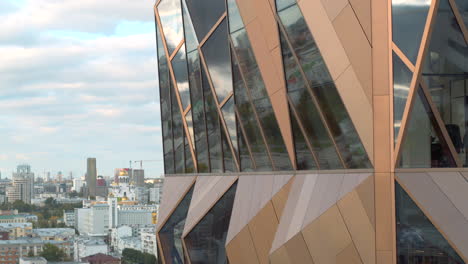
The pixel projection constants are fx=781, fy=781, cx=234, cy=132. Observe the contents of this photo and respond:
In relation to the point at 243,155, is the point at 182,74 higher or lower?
higher

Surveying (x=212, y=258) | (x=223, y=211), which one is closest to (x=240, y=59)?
(x=223, y=211)

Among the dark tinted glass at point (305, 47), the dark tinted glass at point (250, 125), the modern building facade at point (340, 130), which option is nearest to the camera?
the modern building facade at point (340, 130)

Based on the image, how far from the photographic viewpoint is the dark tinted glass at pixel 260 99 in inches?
786

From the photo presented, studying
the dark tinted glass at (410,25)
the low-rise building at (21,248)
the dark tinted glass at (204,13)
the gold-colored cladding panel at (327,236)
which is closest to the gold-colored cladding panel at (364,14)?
the dark tinted glass at (410,25)

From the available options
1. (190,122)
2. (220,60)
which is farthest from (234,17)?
(190,122)

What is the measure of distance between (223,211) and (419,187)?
10.0 m

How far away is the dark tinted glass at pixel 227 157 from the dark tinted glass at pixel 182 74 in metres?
3.78

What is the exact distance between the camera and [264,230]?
798 inches

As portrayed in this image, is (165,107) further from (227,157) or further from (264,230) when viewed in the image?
(264,230)

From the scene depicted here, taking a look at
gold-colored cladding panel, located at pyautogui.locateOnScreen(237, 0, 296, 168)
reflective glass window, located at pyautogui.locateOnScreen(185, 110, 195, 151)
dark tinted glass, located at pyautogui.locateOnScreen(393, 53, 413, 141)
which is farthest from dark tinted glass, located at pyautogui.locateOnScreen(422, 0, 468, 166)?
reflective glass window, located at pyautogui.locateOnScreen(185, 110, 195, 151)

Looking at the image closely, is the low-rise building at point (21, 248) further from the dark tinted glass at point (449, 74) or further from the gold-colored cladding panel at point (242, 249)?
the dark tinted glass at point (449, 74)

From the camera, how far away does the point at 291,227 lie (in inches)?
705

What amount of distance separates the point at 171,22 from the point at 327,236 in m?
14.4

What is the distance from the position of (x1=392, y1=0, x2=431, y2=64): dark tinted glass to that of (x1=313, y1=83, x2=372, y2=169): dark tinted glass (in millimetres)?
2000
